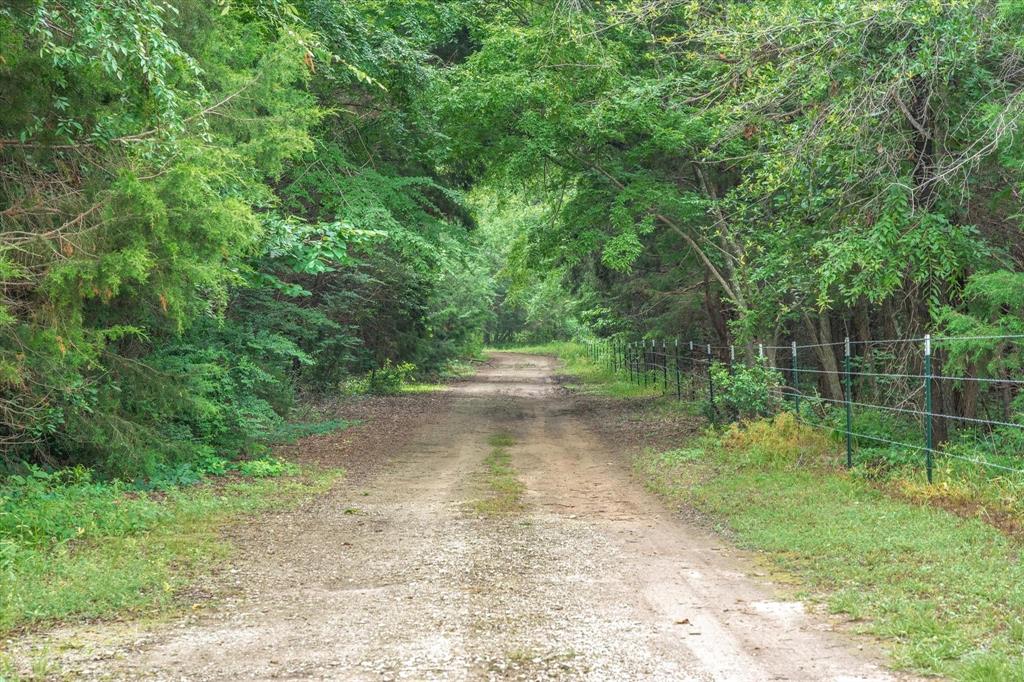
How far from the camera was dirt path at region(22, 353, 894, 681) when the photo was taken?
16.8ft

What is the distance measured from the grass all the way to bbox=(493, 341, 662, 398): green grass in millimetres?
10920

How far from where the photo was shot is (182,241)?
25.7 ft

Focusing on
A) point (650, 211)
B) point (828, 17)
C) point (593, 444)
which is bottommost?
point (593, 444)

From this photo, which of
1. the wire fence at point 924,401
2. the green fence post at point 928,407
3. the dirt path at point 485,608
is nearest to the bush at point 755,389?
the wire fence at point 924,401

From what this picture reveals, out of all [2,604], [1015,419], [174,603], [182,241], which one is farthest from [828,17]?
[2,604]

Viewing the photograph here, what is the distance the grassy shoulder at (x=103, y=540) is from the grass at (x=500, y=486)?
2362 millimetres

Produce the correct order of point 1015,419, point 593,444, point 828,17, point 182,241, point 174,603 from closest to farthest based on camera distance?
point 174,603 < point 182,241 < point 828,17 < point 1015,419 < point 593,444

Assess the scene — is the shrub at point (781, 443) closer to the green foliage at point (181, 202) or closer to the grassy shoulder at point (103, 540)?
the green foliage at point (181, 202)

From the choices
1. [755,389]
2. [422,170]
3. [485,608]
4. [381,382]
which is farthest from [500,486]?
[381,382]

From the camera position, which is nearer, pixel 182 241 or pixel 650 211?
pixel 182 241

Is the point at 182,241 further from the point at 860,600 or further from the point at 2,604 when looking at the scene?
the point at 860,600

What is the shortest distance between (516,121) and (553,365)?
105 feet

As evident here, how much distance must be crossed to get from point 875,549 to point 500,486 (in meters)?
5.27

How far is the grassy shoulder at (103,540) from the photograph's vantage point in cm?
632
